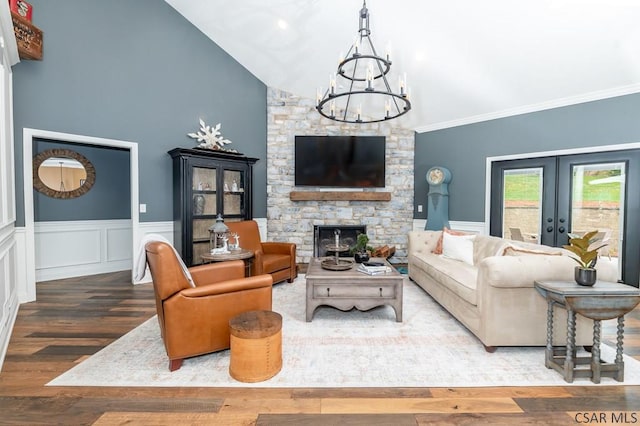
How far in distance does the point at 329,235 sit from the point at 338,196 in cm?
79

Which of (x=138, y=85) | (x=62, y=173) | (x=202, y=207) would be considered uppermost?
(x=138, y=85)

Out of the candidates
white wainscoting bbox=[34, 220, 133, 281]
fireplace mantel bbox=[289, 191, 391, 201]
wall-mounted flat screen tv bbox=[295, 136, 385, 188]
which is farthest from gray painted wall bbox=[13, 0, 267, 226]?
white wainscoting bbox=[34, 220, 133, 281]

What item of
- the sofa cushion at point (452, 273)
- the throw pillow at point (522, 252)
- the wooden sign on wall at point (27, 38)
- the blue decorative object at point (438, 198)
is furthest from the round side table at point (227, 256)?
the blue decorative object at point (438, 198)

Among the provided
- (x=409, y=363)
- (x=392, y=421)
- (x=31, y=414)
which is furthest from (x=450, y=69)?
(x=31, y=414)

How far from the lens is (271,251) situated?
4.59 meters

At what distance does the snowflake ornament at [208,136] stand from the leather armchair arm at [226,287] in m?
3.29

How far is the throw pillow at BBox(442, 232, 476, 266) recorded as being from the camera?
387cm

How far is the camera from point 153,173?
462cm

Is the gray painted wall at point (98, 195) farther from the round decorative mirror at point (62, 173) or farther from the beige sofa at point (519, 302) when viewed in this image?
the beige sofa at point (519, 302)

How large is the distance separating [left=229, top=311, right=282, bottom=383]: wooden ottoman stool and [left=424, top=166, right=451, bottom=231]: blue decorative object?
166 inches

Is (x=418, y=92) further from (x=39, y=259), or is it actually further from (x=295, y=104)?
(x=39, y=259)

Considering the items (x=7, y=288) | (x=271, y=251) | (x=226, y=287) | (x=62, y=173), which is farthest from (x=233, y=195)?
(x=226, y=287)

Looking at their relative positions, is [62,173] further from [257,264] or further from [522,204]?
[522,204]

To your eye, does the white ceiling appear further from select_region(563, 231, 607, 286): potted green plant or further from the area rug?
the area rug
